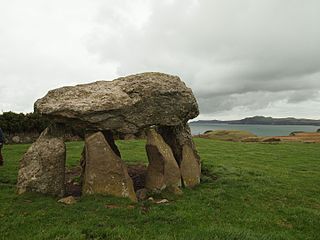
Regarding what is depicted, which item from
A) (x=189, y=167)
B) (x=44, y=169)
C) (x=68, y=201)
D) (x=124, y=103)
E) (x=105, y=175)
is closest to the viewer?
(x=68, y=201)

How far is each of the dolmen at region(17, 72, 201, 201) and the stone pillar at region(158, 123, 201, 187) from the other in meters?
0.06

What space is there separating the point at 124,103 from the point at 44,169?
4.93 meters

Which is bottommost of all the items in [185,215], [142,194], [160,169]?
[185,215]

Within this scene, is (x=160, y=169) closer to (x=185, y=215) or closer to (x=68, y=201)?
(x=185, y=215)

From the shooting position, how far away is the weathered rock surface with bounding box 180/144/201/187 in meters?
16.2

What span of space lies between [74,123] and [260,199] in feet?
31.8

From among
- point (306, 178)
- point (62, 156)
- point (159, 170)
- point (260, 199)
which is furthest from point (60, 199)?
point (306, 178)

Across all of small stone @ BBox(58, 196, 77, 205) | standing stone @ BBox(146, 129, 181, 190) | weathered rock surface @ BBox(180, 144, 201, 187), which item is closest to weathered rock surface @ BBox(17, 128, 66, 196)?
small stone @ BBox(58, 196, 77, 205)

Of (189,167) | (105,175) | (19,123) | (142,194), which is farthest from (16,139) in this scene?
(142,194)

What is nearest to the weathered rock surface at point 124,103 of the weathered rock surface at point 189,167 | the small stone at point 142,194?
the weathered rock surface at point 189,167

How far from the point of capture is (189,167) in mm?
16703

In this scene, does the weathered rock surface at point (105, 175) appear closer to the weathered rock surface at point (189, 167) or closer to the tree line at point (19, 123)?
the weathered rock surface at point (189, 167)

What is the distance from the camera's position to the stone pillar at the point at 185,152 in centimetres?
1644

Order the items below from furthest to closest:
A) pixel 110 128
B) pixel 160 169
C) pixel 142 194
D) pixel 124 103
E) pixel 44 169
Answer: pixel 160 169 → pixel 110 128 → pixel 124 103 → pixel 142 194 → pixel 44 169
